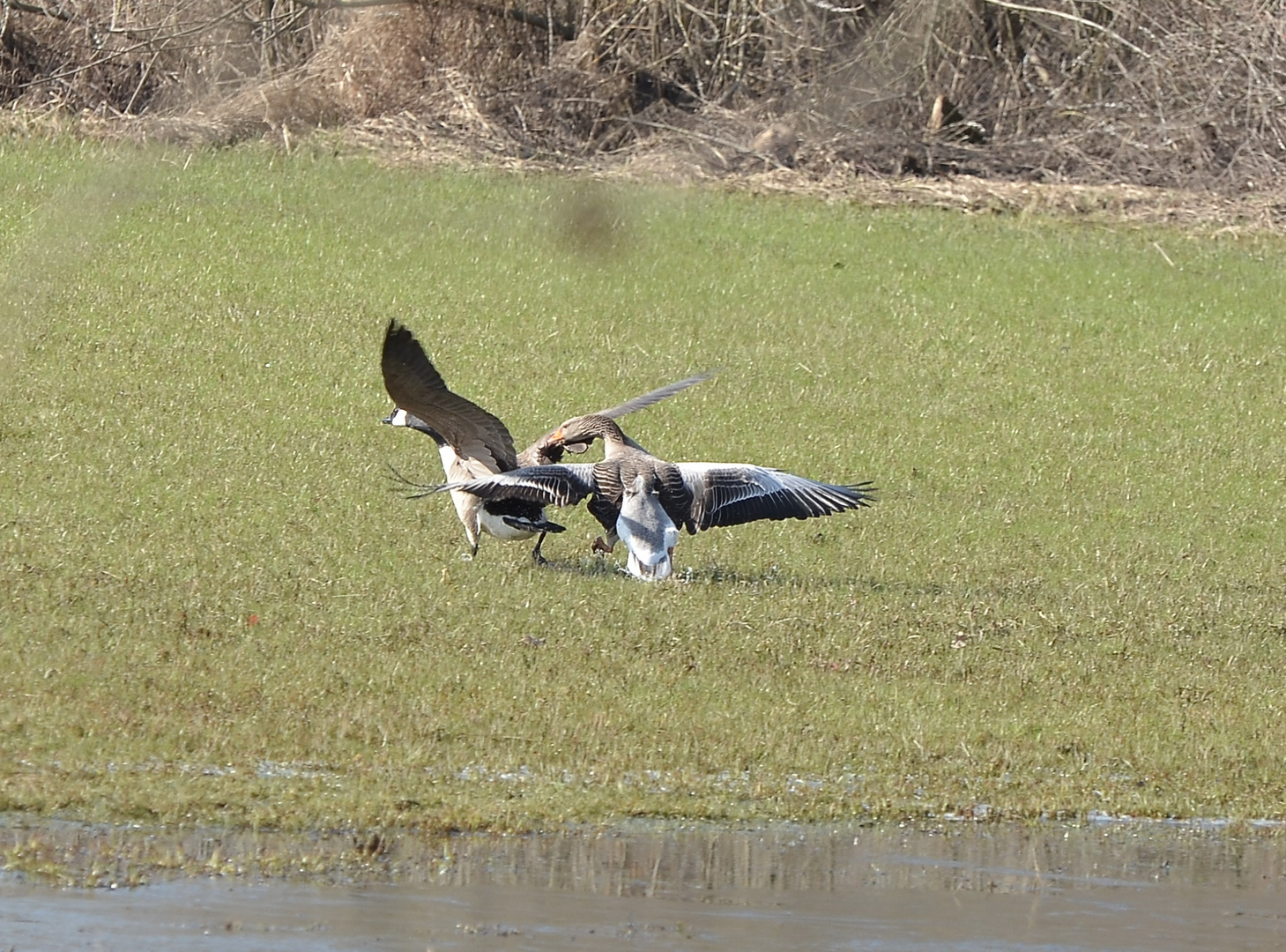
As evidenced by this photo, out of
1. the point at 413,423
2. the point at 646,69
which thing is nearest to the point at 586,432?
the point at 413,423

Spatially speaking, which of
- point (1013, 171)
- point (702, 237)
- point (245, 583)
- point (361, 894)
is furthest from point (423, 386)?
point (1013, 171)

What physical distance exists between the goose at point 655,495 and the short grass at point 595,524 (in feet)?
1.09

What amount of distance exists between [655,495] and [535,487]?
0.63 meters

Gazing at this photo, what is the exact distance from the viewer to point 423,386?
1016cm

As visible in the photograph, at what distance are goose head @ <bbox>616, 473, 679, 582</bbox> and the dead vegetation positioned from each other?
1699 millimetres

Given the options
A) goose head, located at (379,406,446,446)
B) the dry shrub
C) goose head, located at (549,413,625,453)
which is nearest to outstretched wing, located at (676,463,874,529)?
goose head, located at (549,413,625,453)

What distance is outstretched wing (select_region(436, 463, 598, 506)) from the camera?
10.1m

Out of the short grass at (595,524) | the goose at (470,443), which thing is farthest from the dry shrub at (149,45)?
the goose at (470,443)

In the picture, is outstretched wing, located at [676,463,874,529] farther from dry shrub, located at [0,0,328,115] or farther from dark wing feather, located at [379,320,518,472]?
dry shrub, located at [0,0,328,115]

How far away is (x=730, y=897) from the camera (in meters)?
5.86

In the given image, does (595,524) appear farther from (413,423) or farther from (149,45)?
(149,45)

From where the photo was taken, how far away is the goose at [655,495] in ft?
33.2

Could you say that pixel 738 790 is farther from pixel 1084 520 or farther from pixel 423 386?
pixel 1084 520

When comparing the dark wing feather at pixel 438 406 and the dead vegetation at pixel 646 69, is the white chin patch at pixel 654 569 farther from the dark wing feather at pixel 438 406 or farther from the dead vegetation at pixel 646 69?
the dead vegetation at pixel 646 69
